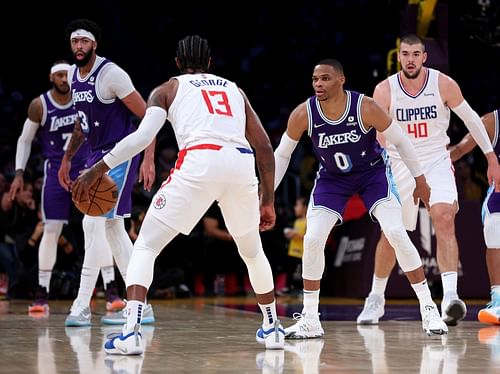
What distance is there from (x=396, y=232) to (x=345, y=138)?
0.70 meters

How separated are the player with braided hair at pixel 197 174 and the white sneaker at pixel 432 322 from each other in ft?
4.14

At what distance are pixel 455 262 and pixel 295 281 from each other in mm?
5510

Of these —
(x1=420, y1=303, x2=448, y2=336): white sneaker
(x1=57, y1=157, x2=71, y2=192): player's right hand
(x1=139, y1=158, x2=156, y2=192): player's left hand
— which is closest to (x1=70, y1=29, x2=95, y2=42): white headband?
(x1=57, y1=157, x2=71, y2=192): player's right hand

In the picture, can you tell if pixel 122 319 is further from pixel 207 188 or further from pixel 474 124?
pixel 474 124

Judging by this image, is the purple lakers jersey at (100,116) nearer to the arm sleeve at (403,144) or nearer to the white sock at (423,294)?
the arm sleeve at (403,144)

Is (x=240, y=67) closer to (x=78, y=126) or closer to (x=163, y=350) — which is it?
(x=78, y=126)

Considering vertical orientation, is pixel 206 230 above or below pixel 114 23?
below

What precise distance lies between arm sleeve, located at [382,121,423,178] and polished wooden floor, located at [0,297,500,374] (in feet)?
3.60

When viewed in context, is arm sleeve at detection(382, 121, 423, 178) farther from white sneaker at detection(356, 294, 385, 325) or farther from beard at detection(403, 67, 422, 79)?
white sneaker at detection(356, 294, 385, 325)

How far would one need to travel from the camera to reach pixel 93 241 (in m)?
7.11

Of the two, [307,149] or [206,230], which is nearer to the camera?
[206,230]

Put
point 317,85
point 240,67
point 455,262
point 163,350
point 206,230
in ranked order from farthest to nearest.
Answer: point 240,67, point 206,230, point 455,262, point 317,85, point 163,350

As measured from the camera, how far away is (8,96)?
14695 millimetres

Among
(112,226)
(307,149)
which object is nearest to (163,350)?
(112,226)
